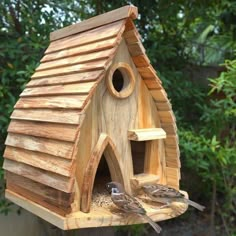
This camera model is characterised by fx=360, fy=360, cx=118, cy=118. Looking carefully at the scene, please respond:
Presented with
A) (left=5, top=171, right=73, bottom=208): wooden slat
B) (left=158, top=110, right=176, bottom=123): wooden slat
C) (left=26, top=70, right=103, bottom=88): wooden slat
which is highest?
(left=26, top=70, right=103, bottom=88): wooden slat

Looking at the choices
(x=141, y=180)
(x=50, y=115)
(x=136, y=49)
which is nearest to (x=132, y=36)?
(x=136, y=49)

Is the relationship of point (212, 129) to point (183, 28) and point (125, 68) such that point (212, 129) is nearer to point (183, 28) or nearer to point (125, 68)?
point (183, 28)

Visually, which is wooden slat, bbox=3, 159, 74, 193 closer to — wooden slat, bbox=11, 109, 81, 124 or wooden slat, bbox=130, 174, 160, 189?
wooden slat, bbox=11, 109, 81, 124

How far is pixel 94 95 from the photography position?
43.2 inches

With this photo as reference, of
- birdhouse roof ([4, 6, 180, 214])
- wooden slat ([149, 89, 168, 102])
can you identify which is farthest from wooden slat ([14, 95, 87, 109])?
wooden slat ([149, 89, 168, 102])

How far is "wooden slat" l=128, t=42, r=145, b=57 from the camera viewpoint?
1152 millimetres

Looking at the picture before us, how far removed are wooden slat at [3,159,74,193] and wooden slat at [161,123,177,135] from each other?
1.47ft

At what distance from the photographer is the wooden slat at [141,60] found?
1.17 m

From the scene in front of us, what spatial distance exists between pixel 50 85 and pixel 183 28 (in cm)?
159

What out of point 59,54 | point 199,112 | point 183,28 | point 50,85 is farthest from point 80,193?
point 183,28

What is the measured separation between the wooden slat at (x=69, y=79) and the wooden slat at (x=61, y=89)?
0.01 metres

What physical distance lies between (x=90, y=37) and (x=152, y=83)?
26cm

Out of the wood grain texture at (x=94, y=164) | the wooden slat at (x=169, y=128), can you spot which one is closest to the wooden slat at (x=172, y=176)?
the wooden slat at (x=169, y=128)

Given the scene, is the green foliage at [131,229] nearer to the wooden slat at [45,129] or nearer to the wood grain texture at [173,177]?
the wood grain texture at [173,177]
